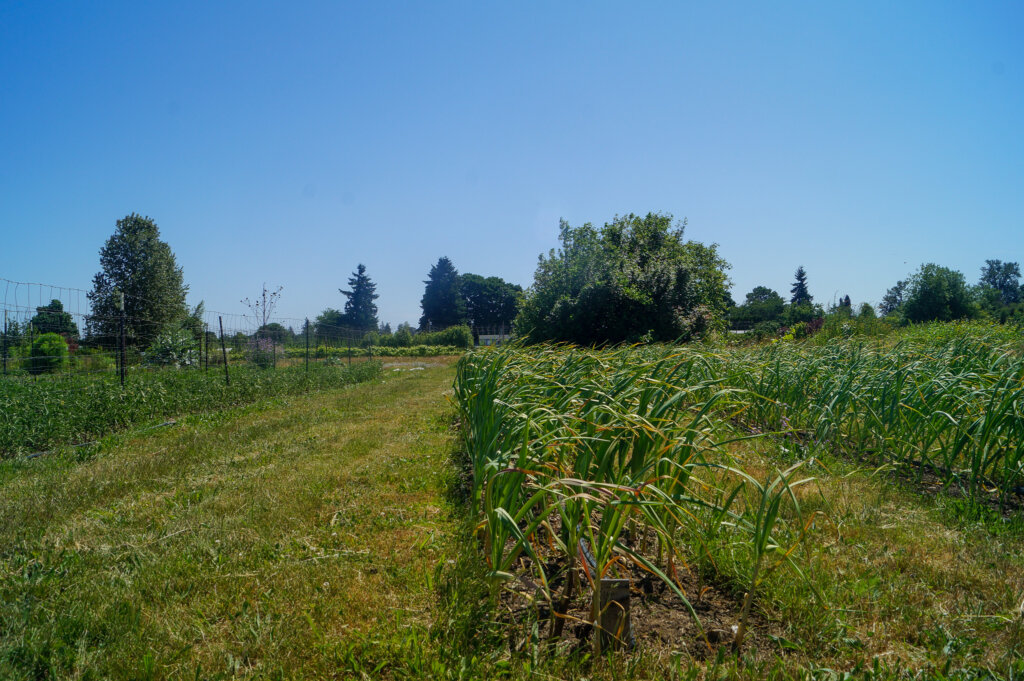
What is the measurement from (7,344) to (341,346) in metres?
10.9

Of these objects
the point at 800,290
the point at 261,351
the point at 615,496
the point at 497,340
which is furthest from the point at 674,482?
the point at 800,290

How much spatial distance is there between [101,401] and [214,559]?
475cm

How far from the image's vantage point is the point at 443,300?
2571 inches

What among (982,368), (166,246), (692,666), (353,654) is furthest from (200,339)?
(166,246)

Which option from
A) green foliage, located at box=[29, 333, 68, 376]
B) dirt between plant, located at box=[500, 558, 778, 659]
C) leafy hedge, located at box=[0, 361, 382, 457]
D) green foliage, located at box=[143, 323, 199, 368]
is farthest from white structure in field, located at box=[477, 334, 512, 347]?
green foliage, located at box=[143, 323, 199, 368]

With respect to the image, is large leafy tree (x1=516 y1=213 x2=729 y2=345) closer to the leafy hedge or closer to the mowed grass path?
the leafy hedge

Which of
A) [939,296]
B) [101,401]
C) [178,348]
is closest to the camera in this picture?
[101,401]

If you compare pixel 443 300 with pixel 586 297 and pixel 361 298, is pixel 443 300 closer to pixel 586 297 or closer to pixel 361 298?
pixel 361 298

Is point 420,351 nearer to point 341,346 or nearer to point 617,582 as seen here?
point 341,346

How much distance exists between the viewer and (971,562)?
2.12 metres

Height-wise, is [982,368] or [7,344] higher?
[7,344]

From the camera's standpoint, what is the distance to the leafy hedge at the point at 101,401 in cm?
466

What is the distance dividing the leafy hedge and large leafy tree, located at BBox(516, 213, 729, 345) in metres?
6.21

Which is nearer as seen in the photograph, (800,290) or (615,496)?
(615,496)
